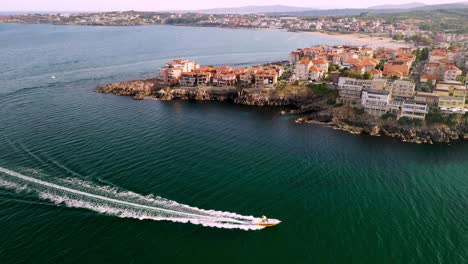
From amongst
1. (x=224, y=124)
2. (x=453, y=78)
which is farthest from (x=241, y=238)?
(x=453, y=78)

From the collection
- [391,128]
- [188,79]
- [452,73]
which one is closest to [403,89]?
[391,128]

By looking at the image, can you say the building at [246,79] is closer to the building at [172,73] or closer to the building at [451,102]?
the building at [172,73]

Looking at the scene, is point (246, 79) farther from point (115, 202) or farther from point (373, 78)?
point (115, 202)

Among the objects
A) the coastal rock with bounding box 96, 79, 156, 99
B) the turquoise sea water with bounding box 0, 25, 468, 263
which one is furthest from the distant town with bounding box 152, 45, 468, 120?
the turquoise sea water with bounding box 0, 25, 468, 263

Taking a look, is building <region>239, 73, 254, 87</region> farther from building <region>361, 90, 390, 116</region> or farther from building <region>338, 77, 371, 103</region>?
building <region>361, 90, 390, 116</region>

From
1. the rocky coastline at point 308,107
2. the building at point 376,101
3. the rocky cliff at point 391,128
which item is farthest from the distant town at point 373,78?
the rocky coastline at point 308,107

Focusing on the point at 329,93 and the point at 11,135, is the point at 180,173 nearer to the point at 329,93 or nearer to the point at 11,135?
the point at 11,135
